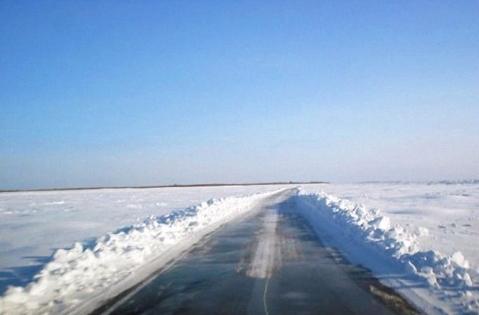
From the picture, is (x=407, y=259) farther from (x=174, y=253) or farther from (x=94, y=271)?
(x=94, y=271)

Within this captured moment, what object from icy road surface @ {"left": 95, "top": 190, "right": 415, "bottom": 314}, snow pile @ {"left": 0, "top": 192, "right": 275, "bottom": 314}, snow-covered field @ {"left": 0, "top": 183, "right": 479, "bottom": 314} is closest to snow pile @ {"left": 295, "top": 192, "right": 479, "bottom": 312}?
snow-covered field @ {"left": 0, "top": 183, "right": 479, "bottom": 314}

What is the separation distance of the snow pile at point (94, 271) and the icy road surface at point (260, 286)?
55cm

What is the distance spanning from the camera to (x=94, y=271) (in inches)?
368

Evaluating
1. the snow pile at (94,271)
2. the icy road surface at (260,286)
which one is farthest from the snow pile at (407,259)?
the snow pile at (94,271)

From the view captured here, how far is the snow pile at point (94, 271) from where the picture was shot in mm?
6883

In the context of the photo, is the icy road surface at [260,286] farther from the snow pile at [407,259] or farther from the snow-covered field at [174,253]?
the snow pile at [407,259]

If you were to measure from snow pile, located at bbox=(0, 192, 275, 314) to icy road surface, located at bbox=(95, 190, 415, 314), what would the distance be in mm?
547

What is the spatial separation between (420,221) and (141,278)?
1399cm

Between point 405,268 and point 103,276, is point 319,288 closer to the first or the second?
point 405,268

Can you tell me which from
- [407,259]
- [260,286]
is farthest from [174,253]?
[407,259]

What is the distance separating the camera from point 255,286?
759 cm

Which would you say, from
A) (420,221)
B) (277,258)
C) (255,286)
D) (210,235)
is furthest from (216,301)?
(420,221)

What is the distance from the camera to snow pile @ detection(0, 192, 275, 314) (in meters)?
6.88

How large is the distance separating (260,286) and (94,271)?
12.2 feet
